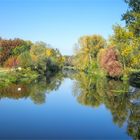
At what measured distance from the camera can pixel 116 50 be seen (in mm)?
64375

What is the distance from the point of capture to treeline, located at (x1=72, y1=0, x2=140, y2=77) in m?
31.0

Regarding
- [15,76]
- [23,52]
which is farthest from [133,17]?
Answer: [23,52]

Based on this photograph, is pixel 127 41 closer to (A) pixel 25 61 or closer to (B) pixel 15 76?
(B) pixel 15 76

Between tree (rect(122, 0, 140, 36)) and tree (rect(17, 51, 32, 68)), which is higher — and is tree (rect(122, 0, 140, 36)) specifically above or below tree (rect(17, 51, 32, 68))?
above

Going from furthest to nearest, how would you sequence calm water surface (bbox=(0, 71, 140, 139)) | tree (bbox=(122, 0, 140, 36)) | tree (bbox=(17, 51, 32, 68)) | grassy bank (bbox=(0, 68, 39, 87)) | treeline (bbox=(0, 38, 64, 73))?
treeline (bbox=(0, 38, 64, 73)) → tree (bbox=(17, 51, 32, 68)) → grassy bank (bbox=(0, 68, 39, 87)) → tree (bbox=(122, 0, 140, 36)) → calm water surface (bbox=(0, 71, 140, 139))

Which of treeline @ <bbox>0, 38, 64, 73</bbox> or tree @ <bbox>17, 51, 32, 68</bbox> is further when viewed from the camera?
treeline @ <bbox>0, 38, 64, 73</bbox>

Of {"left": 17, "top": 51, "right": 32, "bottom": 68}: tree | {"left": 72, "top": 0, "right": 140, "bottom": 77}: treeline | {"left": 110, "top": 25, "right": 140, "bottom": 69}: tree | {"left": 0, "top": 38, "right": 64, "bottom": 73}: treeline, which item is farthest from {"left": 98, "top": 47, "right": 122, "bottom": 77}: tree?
{"left": 110, "top": 25, "right": 140, "bottom": 69}: tree

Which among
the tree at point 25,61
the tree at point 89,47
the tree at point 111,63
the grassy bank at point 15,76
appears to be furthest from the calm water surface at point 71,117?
the tree at point 89,47

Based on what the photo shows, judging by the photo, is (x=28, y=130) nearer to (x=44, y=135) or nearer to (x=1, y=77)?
(x=44, y=135)

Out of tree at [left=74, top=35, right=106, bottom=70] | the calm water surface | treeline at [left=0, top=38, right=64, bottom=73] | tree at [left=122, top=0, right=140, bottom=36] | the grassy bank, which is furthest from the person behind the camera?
tree at [left=74, top=35, right=106, bottom=70]

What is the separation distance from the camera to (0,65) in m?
86.5

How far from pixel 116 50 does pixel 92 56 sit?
2345cm

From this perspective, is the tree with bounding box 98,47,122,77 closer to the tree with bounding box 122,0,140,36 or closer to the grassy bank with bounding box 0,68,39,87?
the grassy bank with bounding box 0,68,39,87

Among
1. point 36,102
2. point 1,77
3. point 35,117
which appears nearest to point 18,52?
point 1,77
